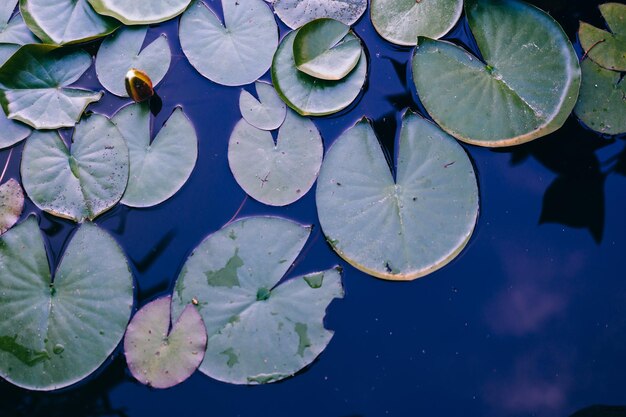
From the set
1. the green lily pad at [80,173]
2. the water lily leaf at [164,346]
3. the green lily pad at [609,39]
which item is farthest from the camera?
the green lily pad at [609,39]

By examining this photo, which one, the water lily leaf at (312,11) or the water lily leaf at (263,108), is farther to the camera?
the water lily leaf at (312,11)

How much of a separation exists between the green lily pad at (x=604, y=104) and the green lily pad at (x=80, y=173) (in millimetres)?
1808

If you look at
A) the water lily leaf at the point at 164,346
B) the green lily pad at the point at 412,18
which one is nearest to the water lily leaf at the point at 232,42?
the green lily pad at the point at 412,18

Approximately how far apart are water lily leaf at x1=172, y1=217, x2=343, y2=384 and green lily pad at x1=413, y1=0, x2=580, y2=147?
75 centimetres

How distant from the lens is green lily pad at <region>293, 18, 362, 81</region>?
2051mm

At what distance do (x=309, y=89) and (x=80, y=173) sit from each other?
93 cm

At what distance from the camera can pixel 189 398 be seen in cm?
187

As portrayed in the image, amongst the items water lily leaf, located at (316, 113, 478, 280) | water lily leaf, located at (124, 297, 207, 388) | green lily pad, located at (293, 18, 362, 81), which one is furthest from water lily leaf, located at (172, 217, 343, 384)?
green lily pad, located at (293, 18, 362, 81)

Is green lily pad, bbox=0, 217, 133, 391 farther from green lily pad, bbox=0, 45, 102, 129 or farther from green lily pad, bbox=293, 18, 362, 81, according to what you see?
green lily pad, bbox=293, 18, 362, 81

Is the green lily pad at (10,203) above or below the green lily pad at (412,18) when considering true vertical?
above

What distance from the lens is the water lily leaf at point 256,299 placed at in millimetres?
1828

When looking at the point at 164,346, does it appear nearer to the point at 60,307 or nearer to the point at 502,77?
the point at 60,307

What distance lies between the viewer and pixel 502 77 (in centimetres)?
204

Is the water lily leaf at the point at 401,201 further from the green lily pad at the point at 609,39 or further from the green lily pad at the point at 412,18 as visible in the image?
the green lily pad at the point at 609,39
